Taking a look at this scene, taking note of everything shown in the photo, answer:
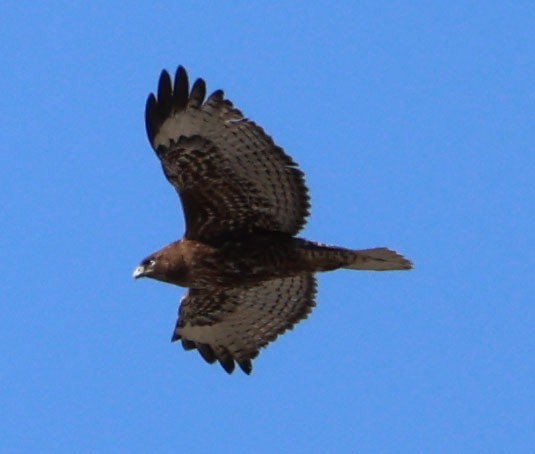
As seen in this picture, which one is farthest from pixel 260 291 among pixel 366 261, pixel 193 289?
pixel 366 261

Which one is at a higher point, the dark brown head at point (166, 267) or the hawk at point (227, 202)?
the hawk at point (227, 202)

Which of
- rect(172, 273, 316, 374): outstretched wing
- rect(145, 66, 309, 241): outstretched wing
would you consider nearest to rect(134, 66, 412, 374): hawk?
rect(145, 66, 309, 241): outstretched wing

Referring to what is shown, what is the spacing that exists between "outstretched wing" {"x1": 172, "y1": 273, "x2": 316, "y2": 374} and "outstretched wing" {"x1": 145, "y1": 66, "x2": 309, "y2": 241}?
1.34 m

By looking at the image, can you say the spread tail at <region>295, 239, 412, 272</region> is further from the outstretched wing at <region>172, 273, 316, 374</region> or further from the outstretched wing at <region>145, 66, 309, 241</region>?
the outstretched wing at <region>172, 273, 316, 374</region>

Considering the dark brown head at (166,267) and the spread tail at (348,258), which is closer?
the spread tail at (348,258)

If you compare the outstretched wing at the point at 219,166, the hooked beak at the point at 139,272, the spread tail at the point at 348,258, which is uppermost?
the outstretched wing at the point at 219,166

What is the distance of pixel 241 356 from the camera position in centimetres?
1919

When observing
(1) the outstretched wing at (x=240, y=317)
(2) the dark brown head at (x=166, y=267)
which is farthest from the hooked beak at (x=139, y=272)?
(1) the outstretched wing at (x=240, y=317)

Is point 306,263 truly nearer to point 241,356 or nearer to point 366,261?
point 366,261

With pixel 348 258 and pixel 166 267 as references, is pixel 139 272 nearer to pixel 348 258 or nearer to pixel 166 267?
pixel 166 267

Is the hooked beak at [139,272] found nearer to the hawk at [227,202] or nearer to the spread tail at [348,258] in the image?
the hawk at [227,202]

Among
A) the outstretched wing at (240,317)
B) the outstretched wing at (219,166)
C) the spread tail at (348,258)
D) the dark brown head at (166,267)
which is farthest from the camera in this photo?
the outstretched wing at (240,317)

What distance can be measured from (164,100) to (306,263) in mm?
1986

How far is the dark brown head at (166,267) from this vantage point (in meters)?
17.5
